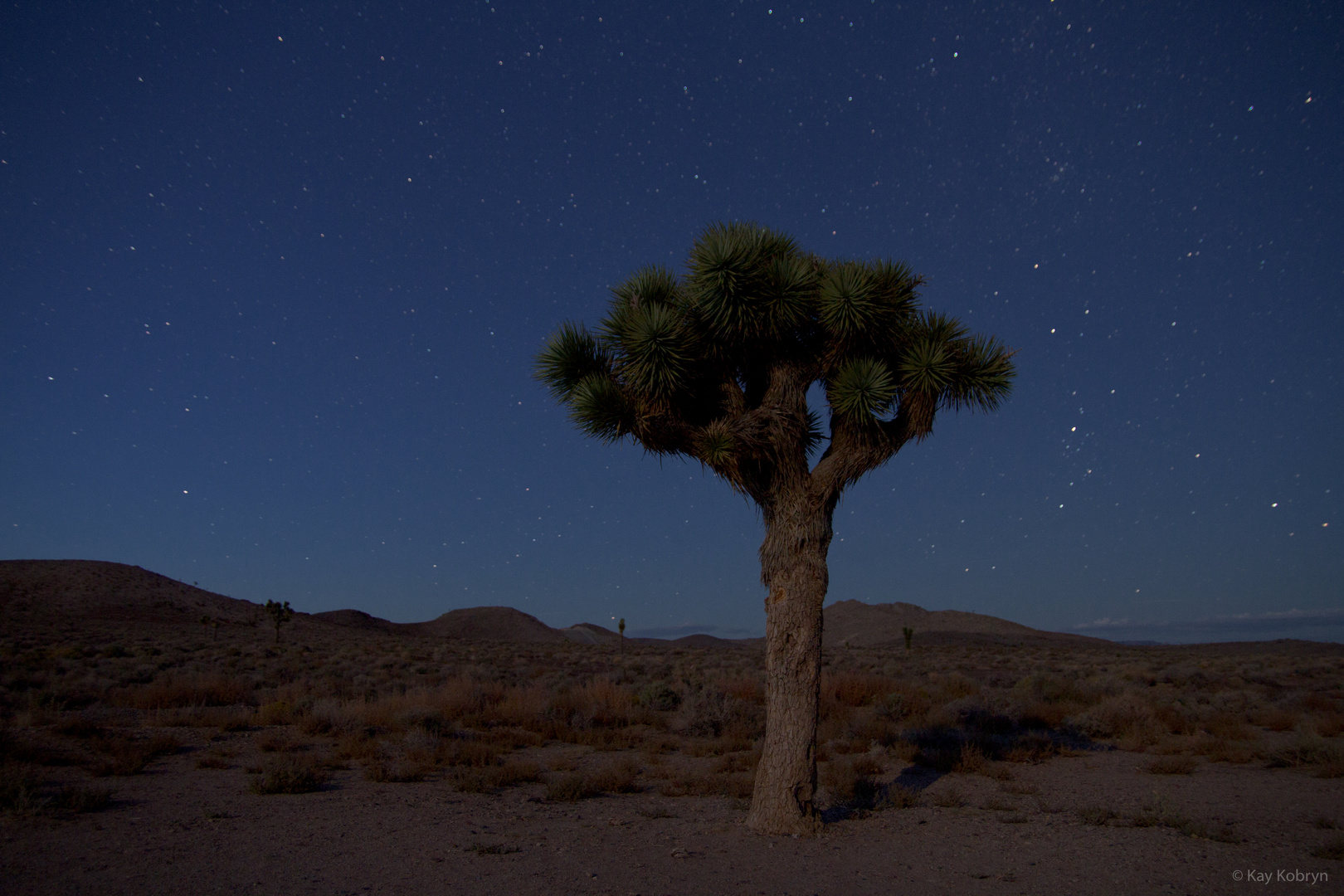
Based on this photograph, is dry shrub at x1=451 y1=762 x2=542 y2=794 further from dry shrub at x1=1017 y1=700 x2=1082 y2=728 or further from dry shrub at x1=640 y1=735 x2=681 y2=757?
dry shrub at x1=1017 y1=700 x2=1082 y2=728

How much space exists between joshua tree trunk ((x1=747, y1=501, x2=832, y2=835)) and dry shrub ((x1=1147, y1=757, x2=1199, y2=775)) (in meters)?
7.00

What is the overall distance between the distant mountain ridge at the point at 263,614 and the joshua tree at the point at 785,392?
5469cm

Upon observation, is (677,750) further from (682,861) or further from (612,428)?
(612,428)

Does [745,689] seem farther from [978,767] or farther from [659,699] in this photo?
[978,767]

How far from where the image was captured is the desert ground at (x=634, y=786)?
6375 mm

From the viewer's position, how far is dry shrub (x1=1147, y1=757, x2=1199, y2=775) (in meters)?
11.1

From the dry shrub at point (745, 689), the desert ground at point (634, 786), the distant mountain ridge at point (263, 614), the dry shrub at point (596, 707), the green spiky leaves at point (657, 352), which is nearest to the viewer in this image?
the desert ground at point (634, 786)

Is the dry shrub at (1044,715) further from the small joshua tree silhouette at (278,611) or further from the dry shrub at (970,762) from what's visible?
the small joshua tree silhouette at (278,611)

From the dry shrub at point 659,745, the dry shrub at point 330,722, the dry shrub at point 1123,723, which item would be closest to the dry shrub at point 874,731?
the dry shrub at point 659,745

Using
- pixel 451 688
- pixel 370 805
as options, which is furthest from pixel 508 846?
pixel 451 688

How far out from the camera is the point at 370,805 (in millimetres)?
8508

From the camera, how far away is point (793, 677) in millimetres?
7812

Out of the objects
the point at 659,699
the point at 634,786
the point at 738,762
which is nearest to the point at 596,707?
the point at 659,699

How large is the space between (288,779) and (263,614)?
70.2 meters
